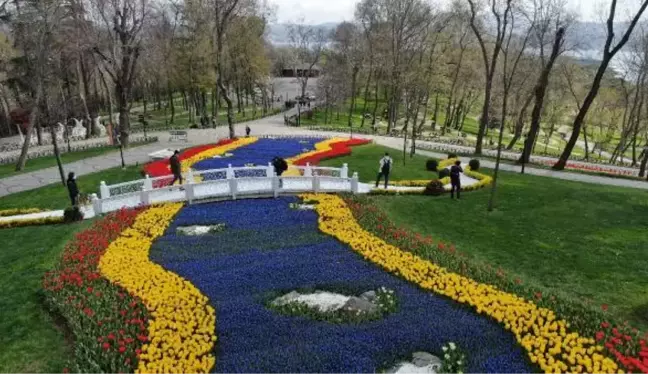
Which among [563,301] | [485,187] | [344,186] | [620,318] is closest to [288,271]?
[563,301]

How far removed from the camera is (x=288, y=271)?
11797 millimetres

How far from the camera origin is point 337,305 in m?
10.1

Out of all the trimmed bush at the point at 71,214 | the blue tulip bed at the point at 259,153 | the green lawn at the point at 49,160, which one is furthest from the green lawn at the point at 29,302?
the green lawn at the point at 49,160

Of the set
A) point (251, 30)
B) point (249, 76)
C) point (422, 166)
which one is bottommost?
point (422, 166)

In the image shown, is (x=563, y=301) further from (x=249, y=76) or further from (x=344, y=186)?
(x=249, y=76)

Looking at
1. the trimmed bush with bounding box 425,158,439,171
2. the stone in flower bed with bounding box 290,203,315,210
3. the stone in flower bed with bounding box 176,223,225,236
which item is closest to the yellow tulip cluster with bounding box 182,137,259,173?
the stone in flower bed with bounding box 290,203,315,210

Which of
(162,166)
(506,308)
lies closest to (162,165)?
(162,166)

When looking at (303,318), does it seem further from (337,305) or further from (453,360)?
(453,360)

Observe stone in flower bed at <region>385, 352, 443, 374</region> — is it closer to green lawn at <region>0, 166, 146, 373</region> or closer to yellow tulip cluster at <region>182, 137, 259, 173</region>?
green lawn at <region>0, 166, 146, 373</region>

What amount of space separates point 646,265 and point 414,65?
3928cm

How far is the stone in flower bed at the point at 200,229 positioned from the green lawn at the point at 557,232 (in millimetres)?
6219

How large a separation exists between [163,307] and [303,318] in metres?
2.96

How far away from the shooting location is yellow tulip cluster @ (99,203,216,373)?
7.79 meters

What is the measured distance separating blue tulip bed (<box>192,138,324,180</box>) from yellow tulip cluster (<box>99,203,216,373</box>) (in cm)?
819
